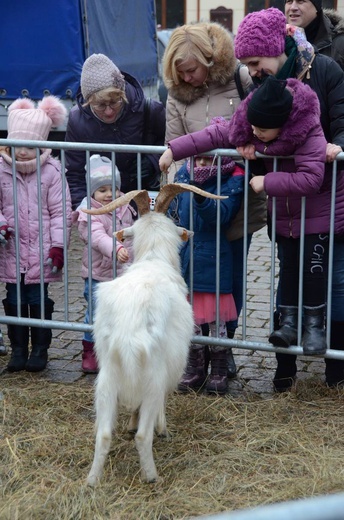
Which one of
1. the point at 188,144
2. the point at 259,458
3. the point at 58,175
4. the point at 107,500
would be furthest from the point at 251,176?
the point at 107,500

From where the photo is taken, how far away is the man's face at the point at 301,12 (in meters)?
4.94

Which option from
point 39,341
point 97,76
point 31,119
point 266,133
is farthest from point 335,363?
point 31,119

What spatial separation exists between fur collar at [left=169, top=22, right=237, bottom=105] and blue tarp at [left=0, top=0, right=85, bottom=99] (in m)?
5.26

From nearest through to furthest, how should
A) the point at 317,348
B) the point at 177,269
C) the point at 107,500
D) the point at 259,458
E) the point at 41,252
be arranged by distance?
the point at 107,500
the point at 259,458
the point at 177,269
the point at 317,348
the point at 41,252

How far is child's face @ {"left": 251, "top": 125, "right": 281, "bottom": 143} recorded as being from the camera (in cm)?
399

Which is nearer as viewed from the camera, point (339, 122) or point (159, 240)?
point (159, 240)

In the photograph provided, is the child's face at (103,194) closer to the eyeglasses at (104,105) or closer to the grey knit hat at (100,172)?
the grey knit hat at (100,172)

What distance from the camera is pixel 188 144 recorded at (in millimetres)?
4328

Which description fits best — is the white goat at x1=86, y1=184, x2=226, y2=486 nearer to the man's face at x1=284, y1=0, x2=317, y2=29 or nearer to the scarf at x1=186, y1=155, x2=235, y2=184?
the scarf at x1=186, y1=155, x2=235, y2=184

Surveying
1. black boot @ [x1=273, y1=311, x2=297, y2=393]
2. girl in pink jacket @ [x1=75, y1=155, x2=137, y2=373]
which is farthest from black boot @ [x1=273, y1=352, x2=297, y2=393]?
girl in pink jacket @ [x1=75, y1=155, x2=137, y2=373]

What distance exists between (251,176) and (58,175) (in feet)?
4.55

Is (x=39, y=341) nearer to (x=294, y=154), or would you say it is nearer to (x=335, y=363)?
(x=335, y=363)

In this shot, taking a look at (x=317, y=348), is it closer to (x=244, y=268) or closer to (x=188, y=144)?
(x=244, y=268)

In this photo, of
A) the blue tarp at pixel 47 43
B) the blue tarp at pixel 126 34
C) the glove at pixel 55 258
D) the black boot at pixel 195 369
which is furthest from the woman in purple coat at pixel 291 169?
the blue tarp at pixel 126 34
